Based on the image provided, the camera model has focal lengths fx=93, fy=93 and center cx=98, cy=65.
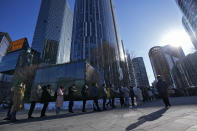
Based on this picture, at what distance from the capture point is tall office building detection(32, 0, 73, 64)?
301ft

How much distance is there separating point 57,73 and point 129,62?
14.8 metres

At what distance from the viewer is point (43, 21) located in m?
96.1

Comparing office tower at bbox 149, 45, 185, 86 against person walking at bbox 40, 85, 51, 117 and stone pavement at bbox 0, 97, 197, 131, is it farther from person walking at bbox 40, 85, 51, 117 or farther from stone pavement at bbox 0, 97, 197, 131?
person walking at bbox 40, 85, 51, 117

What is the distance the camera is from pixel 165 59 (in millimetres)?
61688

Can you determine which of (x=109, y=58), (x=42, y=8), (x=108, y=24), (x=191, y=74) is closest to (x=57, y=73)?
(x=109, y=58)

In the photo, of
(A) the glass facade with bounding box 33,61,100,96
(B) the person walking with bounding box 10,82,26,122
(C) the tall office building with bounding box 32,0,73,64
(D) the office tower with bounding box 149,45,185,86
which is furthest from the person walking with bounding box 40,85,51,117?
(C) the tall office building with bounding box 32,0,73,64

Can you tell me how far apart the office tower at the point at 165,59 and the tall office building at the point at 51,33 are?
89265 millimetres

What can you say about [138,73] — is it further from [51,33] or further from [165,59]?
[51,33]

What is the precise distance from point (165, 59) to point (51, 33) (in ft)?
338

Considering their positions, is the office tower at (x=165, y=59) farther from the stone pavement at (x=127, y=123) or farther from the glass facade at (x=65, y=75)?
the stone pavement at (x=127, y=123)

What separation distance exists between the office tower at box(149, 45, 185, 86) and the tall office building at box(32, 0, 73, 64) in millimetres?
89265

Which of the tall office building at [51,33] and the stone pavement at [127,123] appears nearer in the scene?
the stone pavement at [127,123]

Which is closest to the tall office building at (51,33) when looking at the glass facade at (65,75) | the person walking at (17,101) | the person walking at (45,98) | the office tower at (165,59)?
the glass facade at (65,75)

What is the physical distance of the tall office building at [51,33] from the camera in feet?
301
